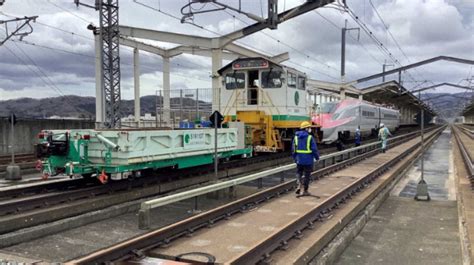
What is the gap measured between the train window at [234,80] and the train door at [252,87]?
291 mm

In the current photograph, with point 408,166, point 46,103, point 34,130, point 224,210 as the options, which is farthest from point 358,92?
point 224,210

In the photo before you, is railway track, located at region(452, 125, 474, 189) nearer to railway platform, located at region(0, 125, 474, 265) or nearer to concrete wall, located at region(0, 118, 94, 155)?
railway platform, located at region(0, 125, 474, 265)

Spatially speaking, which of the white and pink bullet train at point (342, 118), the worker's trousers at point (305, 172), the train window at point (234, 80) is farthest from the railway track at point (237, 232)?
the white and pink bullet train at point (342, 118)

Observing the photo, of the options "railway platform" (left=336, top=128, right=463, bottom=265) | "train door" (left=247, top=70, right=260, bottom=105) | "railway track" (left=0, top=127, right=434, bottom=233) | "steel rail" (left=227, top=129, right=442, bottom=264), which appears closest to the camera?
"steel rail" (left=227, top=129, right=442, bottom=264)

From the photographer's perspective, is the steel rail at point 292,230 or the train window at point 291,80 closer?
the steel rail at point 292,230

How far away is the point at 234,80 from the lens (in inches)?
725

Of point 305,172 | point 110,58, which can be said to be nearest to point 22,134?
point 110,58

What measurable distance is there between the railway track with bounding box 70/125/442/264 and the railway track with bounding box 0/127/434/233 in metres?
2.87

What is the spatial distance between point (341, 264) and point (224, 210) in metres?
2.56

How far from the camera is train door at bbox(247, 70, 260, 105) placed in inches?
711

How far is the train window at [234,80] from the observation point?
18.2 metres

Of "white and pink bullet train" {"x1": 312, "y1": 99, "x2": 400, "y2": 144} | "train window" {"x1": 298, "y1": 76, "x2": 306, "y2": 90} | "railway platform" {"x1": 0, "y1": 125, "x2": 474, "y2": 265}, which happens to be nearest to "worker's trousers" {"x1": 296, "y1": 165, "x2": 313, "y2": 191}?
"railway platform" {"x1": 0, "y1": 125, "x2": 474, "y2": 265}

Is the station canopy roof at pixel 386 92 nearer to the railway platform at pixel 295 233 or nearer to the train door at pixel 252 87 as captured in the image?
the train door at pixel 252 87

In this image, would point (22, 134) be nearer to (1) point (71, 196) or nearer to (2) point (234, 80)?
(2) point (234, 80)
